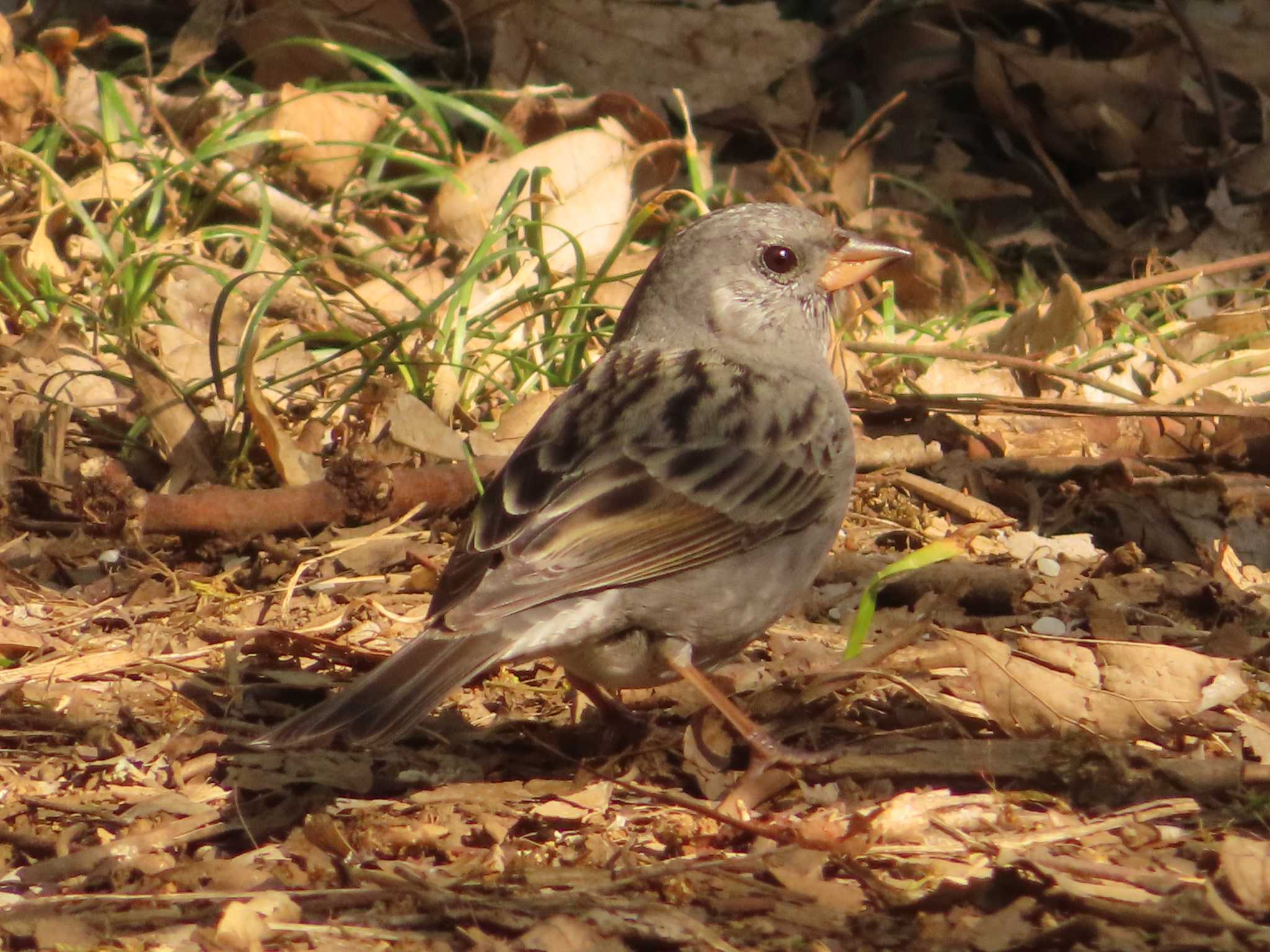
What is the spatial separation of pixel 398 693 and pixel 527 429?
2.00m

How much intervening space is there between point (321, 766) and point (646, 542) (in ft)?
2.97

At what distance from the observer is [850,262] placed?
484 cm

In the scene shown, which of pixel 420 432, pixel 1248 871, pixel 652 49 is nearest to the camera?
pixel 1248 871

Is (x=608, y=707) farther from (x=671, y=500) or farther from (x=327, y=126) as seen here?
(x=327, y=126)

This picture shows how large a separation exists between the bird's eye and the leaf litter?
32.6 inches

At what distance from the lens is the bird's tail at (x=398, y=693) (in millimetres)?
3361

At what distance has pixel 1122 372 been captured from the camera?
615 centimetres

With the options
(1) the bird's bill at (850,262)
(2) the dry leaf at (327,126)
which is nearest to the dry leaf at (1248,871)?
(1) the bird's bill at (850,262)

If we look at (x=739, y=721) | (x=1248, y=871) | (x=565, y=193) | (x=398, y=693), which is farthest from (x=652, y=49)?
(x=1248, y=871)

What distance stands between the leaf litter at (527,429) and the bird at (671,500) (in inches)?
10.9

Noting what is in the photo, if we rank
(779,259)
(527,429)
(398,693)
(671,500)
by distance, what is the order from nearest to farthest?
(398,693)
(671,500)
(779,259)
(527,429)

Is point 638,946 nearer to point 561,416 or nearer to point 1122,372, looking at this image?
point 561,416

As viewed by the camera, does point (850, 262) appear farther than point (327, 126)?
No

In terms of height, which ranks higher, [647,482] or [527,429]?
[647,482]
